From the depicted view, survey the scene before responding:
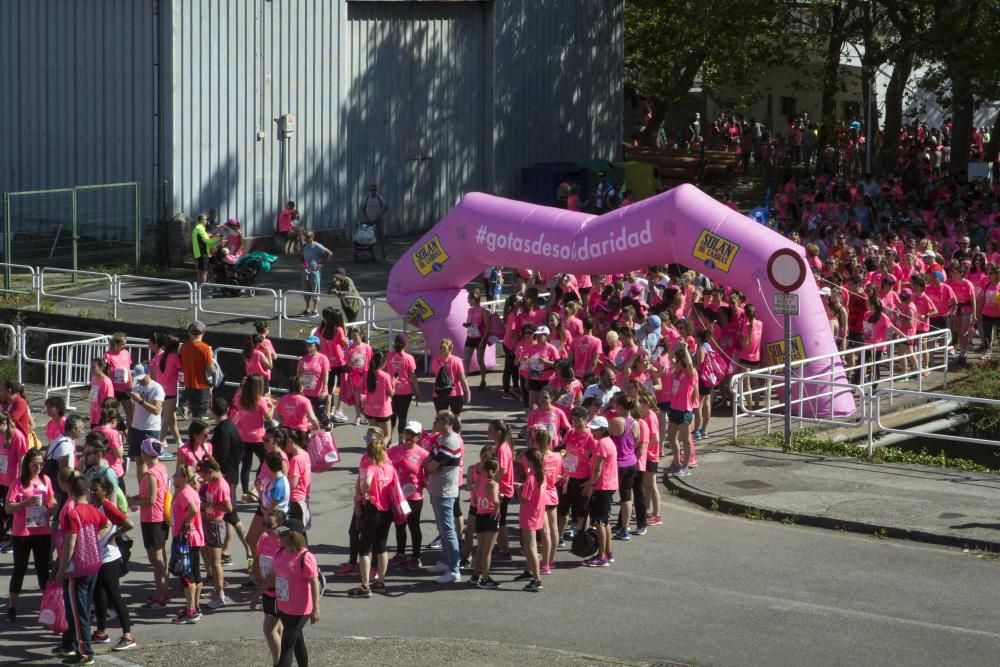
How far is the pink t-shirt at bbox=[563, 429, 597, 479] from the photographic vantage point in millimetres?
13930

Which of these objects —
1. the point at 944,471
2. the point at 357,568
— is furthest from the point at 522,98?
the point at 357,568

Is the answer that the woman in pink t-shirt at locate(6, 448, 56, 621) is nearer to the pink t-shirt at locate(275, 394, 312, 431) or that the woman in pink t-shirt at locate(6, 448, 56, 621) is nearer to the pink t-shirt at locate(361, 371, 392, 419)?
the pink t-shirt at locate(275, 394, 312, 431)

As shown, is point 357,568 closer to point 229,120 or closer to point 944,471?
point 944,471

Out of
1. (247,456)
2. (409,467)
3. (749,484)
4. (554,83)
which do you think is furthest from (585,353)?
(554,83)

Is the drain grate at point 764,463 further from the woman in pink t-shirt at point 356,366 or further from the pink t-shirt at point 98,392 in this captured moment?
the pink t-shirt at point 98,392

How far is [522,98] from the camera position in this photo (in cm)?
3719

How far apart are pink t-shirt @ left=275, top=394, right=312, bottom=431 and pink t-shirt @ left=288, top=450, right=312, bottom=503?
2.36 m

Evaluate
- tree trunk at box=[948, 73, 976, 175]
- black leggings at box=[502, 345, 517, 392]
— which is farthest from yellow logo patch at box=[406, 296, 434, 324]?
tree trunk at box=[948, 73, 976, 175]

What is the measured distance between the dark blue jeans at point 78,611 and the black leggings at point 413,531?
9.94 feet

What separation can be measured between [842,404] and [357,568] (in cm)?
813

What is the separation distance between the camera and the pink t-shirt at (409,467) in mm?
13758

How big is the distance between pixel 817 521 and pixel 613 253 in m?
6.19

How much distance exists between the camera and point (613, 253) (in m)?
20.6

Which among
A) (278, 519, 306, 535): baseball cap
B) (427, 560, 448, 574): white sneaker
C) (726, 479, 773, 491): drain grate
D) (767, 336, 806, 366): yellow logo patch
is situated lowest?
(427, 560, 448, 574): white sneaker
